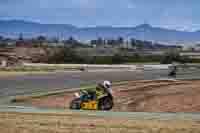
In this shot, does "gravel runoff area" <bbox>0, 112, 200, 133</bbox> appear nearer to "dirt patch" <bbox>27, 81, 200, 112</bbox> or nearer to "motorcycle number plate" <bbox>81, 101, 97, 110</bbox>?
"motorcycle number plate" <bbox>81, 101, 97, 110</bbox>

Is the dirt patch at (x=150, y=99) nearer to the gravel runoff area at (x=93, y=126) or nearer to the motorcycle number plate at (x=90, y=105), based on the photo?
the motorcycle number plate at (x=90, y=105)

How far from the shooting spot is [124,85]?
41.3m

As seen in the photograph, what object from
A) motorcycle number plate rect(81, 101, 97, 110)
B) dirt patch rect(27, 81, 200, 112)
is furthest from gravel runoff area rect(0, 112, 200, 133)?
dirt patch rect(27, 81, 200, 112)

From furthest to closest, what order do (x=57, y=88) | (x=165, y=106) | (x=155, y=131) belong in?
(x=57, y=88), (x=165, y=106), (x=155, y=131)

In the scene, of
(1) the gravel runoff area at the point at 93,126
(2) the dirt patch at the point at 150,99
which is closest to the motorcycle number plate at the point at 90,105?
(2) the dirt patch at the point at 150,99

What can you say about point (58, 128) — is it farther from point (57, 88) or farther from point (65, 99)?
point (57, 88)

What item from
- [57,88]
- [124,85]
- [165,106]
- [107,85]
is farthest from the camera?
[124,85]

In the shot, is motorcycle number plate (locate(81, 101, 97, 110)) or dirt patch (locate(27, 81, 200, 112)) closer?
motorcycle number plate (locate(81, 101, 97, 110))

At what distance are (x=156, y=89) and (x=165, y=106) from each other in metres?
9.47

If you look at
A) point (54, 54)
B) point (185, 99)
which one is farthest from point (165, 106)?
point (54, 54)

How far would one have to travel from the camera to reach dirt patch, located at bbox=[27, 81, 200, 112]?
2780 centimetres

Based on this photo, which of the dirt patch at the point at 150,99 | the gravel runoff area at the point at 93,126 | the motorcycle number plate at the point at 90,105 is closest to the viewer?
the gravel runoff area at the point at 93,126

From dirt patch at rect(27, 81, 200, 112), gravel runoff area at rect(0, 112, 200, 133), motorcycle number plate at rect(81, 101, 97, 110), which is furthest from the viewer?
dirt patch at rect(27, 81, 200, 112)

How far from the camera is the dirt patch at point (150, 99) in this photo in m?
27.8
